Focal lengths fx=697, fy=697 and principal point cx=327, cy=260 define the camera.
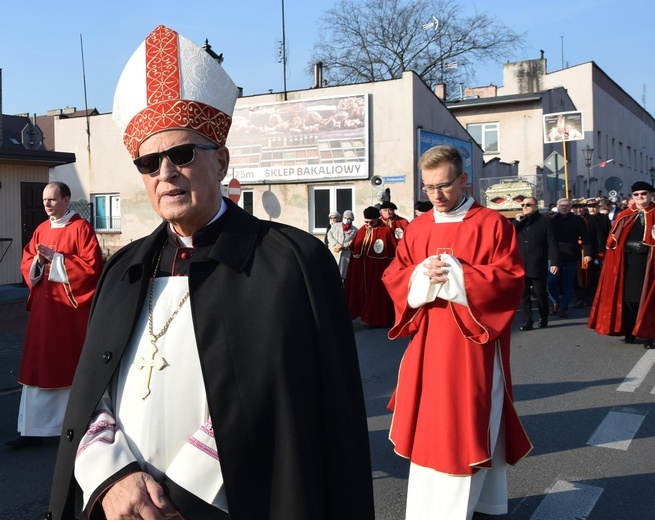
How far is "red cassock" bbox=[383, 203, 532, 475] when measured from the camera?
147 inches

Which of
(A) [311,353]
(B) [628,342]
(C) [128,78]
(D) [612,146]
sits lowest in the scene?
(B) [628,342]

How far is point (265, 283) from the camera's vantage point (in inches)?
73.0

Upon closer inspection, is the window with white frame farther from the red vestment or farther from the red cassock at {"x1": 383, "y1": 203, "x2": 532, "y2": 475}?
the red cassock at {"x1": 383, "y1": 203, "x2": 532, "y2": 475}

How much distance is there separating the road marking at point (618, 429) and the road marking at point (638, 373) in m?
0.85

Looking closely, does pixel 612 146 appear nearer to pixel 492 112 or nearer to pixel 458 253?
pixel 492 112

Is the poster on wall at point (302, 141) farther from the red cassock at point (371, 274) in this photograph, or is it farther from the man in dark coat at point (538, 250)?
the man in dark coat at point (538, 250)

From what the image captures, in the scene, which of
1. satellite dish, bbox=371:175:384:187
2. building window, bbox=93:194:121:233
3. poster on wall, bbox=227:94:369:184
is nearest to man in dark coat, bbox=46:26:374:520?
satellite dish, bbox=371:175:384:187

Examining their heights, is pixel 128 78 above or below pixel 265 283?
above

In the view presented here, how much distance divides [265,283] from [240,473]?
49 cm

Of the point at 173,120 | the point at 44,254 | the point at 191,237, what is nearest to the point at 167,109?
the point at 173,120

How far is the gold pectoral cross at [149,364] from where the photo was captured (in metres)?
1.92

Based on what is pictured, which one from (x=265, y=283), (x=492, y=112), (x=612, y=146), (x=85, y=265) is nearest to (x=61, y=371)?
(x=85, y=265)

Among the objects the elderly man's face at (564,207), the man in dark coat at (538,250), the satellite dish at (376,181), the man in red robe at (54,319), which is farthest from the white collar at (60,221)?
the satellite dish at (376,181)

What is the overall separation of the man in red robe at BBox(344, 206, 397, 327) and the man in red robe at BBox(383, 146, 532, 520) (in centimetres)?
765
